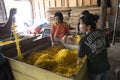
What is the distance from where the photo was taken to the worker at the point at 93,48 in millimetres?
1758

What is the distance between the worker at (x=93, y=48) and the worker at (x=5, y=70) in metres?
0.94

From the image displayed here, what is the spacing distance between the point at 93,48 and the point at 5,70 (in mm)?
1165

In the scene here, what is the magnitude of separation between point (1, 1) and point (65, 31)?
354 centimetres

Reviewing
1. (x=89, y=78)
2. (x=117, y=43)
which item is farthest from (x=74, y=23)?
(x=89, y=78)

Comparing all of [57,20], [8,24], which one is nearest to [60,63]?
[8,24]

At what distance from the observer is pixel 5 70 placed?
1822 mm

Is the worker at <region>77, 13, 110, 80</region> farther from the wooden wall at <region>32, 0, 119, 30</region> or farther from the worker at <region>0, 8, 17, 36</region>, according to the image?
the wooden wall at <region>32, 0, 119, 30</region>

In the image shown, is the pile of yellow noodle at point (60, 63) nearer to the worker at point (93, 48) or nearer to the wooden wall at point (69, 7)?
the worker at point (93, 48)

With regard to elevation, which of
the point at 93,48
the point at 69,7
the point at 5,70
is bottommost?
the point at 5,70

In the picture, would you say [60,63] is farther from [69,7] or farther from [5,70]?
[69,7]

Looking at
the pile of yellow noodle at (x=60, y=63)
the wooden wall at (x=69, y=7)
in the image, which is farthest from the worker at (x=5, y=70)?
the wooden wall at (x=69, y=7)

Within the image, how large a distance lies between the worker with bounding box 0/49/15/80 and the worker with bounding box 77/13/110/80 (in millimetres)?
938

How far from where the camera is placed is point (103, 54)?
1.87m

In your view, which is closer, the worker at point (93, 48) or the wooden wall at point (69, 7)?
the worker at point (93, 48)
